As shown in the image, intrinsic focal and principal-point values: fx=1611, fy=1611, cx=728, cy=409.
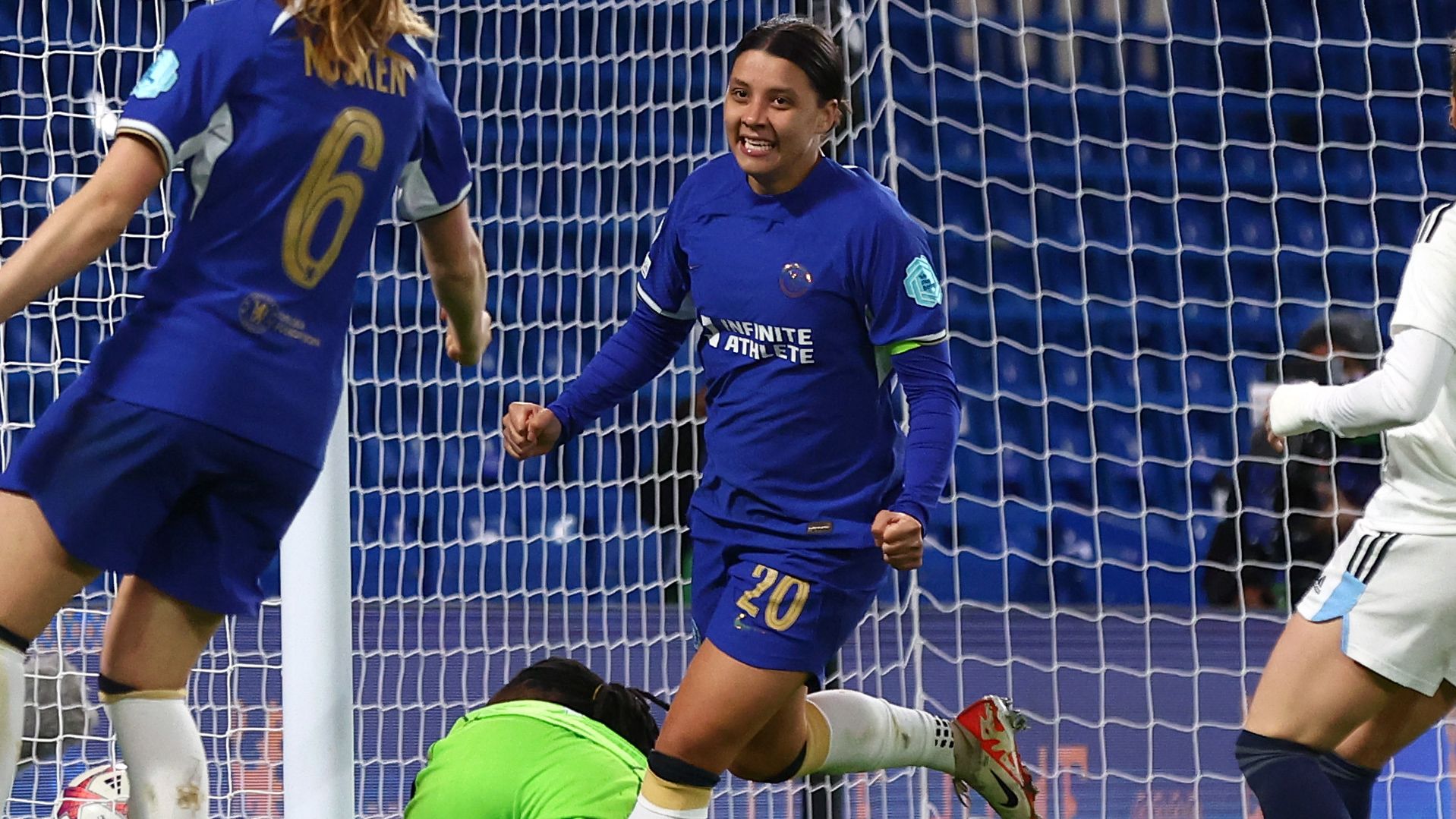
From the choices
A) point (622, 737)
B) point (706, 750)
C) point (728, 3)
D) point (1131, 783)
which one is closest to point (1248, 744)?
point (706, 750)

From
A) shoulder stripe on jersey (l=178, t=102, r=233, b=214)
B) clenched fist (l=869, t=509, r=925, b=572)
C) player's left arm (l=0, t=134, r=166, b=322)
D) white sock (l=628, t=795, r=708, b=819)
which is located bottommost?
white sock (l=628, t=795, r=708, b=819)

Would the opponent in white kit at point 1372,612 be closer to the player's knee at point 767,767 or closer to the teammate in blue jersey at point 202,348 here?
the player's knee at point 767,767

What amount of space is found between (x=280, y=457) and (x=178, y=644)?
23 centimetres

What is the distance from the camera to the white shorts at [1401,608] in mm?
2092

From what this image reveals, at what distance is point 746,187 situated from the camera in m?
2.37

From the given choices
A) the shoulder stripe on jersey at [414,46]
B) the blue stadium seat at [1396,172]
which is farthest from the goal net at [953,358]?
the shoulder stripe on jersey at [414,46]

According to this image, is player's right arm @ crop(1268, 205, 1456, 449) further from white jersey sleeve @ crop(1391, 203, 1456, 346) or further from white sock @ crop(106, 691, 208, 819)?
white sock @ crop(106, 691, 208, 819)

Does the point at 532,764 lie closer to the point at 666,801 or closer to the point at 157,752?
the point at 666,801

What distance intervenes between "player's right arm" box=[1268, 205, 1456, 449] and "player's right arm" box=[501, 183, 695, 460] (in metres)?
0.93

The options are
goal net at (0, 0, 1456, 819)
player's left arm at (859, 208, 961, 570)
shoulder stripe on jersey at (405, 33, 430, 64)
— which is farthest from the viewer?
goal net at (0, 0, 1456, 819)

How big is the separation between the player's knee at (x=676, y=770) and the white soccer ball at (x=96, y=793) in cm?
132

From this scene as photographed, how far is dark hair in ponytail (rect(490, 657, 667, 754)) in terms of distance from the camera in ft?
7.77

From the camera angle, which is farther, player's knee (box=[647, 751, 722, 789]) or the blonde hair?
player's knee (box=[647, 751, 722, 789])

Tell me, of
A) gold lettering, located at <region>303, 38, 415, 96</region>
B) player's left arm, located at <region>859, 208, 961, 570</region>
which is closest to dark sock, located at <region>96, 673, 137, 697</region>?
gold lettering, located at <region>303, 38, 415, 96</region>
